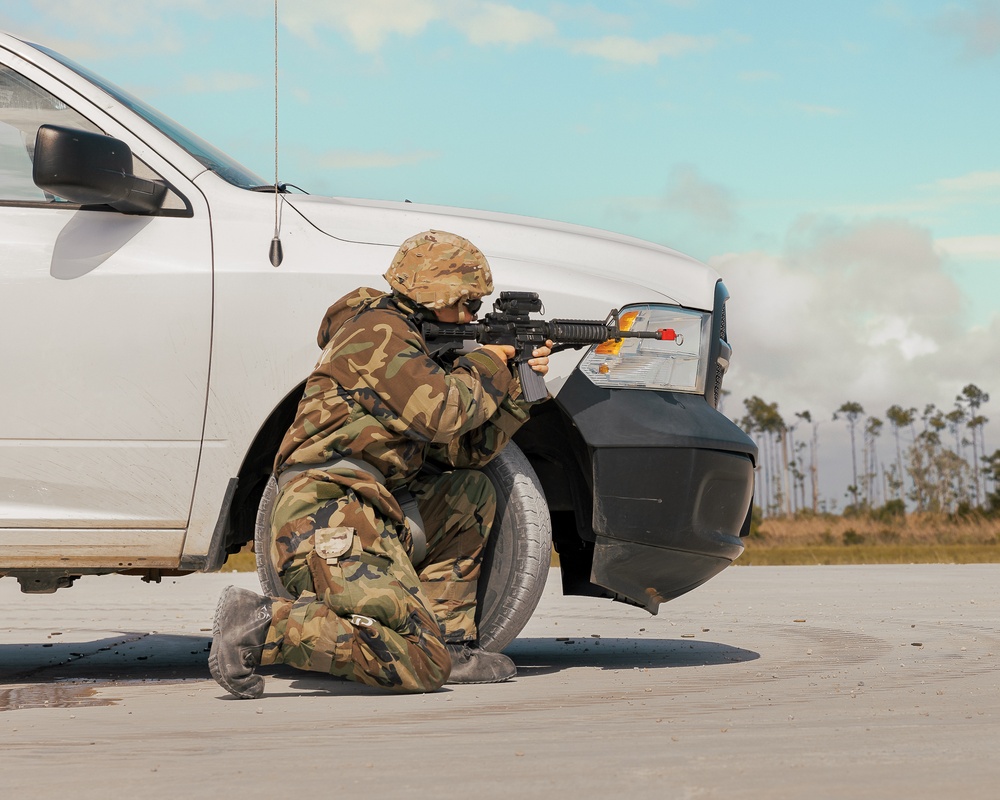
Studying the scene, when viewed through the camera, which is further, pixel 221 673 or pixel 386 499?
pixel 386 499

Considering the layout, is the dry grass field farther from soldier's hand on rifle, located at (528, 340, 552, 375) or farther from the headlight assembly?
soldier's hand on rifle, located at (528, 340, 552, 375)

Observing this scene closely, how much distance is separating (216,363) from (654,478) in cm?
148

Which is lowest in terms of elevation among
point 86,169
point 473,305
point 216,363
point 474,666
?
point 474,666

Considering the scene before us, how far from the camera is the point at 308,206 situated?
4211 millimetres

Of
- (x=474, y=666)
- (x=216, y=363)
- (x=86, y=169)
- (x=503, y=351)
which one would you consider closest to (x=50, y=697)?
(x=216, y=363)

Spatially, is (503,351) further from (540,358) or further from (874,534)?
(874,534)

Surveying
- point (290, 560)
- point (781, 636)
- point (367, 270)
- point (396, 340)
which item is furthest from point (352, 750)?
point (781, 636)

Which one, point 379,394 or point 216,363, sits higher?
point 216,363

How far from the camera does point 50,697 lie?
396 centimetres

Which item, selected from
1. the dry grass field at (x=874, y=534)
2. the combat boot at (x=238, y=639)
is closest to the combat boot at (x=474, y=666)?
the combat boot at (x=238, y=639)

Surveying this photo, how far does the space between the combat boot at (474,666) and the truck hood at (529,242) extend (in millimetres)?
1291

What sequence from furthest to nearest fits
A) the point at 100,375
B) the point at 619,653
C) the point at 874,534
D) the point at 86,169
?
the point at 874,534, the point at 619,653, the point at 100,375, the point at 86,169

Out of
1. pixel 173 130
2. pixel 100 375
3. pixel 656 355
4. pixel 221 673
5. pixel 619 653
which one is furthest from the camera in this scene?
pixel 619 653

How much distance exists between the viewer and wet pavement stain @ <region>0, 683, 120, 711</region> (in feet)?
12.3
